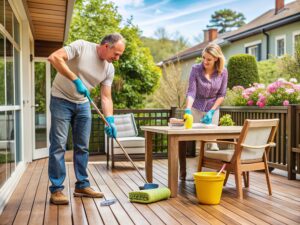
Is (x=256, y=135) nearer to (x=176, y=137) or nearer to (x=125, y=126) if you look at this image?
(x=176, y=137)

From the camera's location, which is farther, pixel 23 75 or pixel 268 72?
pixel 268 72

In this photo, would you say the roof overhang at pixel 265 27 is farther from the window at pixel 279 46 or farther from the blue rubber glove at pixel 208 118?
the blue rubber glove at pixel 208 118

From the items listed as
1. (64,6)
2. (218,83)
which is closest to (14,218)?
(218,83)

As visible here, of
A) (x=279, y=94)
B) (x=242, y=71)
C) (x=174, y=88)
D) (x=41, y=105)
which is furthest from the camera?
(x=174, y=88)

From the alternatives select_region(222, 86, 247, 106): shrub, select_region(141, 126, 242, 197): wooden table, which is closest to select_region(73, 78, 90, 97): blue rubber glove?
select_region(141, 126, 242, 197): wooden table

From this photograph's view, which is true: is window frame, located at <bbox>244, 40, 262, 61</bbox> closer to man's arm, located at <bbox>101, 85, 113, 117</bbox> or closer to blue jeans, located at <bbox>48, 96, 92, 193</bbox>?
man's arm, located at <bbox>101, 85, 113, 117</bbox>

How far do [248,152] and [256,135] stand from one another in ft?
0.58

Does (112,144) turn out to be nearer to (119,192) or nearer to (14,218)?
(119,192)

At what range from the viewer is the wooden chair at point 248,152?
364cm

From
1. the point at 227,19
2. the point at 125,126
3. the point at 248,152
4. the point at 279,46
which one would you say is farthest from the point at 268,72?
the point at 227,19

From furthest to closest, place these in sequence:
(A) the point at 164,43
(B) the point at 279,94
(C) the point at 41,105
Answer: (A) the point at 164,43 < (C) the point at 41,105 < (B) the point at 279,94

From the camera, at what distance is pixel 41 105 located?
720cm

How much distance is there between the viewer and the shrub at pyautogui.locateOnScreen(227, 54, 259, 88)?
33.3ft

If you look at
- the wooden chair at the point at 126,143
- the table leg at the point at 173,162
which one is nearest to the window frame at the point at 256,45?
the wooden chair at the point at 126,143
